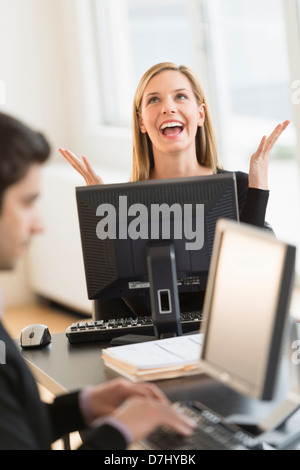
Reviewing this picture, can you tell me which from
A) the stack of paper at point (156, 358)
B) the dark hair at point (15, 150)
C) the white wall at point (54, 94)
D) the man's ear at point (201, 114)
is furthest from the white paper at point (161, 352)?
the white wall at point (54, 94)

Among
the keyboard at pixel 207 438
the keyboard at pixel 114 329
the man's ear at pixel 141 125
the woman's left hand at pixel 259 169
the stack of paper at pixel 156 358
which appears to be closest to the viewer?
the keyboard at pixel 207 438

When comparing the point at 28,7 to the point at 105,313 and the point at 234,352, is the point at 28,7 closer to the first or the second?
the point at 105,313

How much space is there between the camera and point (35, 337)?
2273 millimetres

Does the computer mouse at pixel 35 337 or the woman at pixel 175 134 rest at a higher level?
the woman at pixel 175 134

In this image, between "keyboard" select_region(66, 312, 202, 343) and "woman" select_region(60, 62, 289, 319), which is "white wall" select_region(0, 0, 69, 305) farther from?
"keyboard" select_region(66, 312, 202, 343)

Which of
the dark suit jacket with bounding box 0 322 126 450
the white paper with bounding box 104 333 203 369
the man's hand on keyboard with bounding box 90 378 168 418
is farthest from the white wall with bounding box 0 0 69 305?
the dark suit jacket with bounding box 0 322 126 450

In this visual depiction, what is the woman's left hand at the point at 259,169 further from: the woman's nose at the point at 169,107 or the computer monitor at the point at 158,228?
the computer monitor at the point at 158,228

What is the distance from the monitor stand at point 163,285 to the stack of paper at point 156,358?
0.20 ft

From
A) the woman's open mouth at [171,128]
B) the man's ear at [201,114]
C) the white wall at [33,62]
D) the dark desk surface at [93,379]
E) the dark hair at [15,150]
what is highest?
the white wall at [33,62]

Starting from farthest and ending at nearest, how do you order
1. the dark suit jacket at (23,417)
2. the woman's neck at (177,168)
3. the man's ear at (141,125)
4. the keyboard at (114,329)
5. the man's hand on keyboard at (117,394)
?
the man's ear at (141,125), the woman's neck at (177,168), the keyboard at (114,329), the man's hand on keyboard at (117,394), the dark suit jacket at (23,417)

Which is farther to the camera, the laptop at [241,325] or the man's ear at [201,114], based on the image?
the man's ear at [201,114]

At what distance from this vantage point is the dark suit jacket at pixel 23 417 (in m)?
1.39

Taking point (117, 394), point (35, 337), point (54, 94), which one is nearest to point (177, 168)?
point (35, 337)
